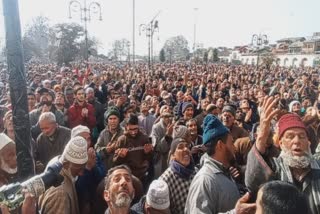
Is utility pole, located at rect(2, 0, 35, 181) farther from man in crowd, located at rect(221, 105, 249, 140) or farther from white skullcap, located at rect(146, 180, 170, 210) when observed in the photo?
man in crowd, located at rect(221, 105, 249, 140)

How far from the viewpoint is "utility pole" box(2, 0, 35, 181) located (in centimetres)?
222

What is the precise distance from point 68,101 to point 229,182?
6.55m

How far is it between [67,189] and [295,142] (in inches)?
76.2

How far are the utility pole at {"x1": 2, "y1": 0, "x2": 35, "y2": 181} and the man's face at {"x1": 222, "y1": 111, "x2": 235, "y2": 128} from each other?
408 cm

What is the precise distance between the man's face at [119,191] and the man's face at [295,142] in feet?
4.45

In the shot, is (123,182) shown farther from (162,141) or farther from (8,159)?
(162,141)

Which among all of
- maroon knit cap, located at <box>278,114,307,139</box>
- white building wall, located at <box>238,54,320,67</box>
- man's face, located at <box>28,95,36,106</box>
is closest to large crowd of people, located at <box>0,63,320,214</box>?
maroon knit cap, located at <box>278,114,307,139</box>

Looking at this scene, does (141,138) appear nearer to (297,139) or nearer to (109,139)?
(109,139)

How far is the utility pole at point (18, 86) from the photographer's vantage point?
2.22 metres

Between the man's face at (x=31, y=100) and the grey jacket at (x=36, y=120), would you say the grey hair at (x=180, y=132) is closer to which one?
the grey jacket at (x=36, y=120)

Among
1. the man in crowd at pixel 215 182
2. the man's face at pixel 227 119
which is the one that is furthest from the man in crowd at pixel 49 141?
the man in crowd at pixel 215 182

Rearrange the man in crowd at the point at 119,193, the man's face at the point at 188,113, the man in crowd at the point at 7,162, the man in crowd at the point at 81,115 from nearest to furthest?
the man in crowd at the point at 7,162 < the man in crowd at the point at 119,193 < the man's face at the point at 188,113 < the man in crowd at the point at 81,115

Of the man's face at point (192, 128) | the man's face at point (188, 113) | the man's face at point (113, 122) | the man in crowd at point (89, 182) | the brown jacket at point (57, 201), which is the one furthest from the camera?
the man's face at point (188, 113)

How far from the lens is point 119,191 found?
3135mm
